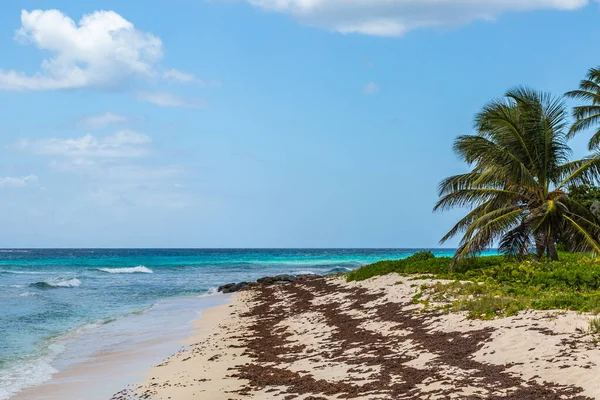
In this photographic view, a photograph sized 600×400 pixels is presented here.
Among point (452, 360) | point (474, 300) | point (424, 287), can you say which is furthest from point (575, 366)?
point (424, 287)

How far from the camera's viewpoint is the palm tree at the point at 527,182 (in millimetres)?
19516

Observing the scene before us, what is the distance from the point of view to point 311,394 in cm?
1034

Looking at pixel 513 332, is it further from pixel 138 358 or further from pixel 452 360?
pixel 138 358

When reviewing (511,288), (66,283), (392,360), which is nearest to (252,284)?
(66,283)

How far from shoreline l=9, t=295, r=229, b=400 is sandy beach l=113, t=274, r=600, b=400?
2.34ft

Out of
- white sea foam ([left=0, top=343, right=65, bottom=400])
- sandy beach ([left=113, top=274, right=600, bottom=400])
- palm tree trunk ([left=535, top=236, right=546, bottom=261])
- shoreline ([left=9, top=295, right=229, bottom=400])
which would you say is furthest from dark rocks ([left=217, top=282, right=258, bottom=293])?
palm tree trunk ([left=535, top=236, right=546, bottom=261])

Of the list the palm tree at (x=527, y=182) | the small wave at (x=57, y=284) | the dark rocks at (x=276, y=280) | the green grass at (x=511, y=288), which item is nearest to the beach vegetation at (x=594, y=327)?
the green grass at (x=511, y=288)

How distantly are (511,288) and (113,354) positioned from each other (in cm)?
1157

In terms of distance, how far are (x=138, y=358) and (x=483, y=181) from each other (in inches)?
517

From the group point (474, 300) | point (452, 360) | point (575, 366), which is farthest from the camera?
point (474, 300)

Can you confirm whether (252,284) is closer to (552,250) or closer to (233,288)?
(233,288)

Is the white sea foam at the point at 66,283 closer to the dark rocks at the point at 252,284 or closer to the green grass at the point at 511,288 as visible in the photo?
the dark rocks at the point at 252,284

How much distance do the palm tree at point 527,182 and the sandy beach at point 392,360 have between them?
4.19m

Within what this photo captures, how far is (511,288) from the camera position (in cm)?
1597
